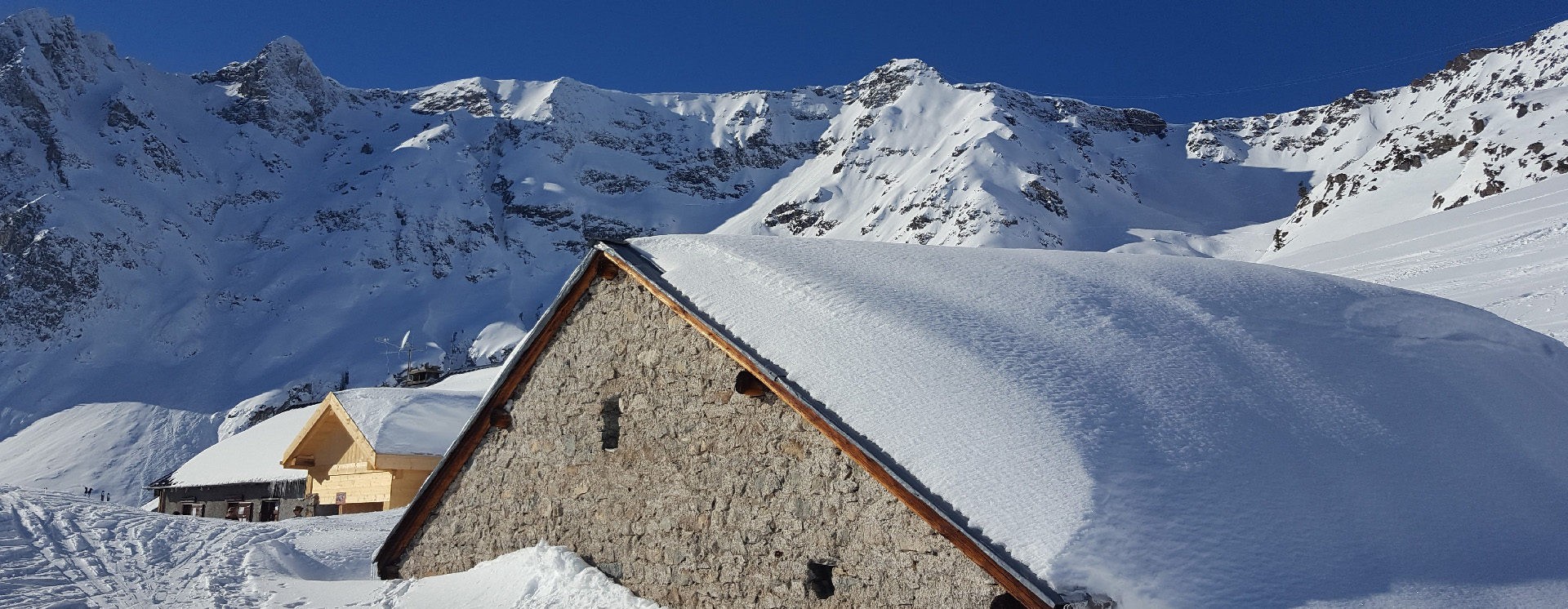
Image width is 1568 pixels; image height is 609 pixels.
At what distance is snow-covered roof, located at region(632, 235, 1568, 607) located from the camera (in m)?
5.21

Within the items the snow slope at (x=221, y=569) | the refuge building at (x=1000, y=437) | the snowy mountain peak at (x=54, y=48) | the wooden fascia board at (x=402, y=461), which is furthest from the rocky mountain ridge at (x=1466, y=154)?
the snowy mountain peak at (x=54, y=48)

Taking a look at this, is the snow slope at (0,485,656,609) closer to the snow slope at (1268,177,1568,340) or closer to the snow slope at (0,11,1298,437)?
the snow slope at (1268,177,1568,340)

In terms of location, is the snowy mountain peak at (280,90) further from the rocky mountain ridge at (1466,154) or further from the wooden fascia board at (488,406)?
the wooden fascia board at (488,406)

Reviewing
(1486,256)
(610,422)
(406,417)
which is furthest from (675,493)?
(1486,256)

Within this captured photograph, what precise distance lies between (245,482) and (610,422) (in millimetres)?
19719

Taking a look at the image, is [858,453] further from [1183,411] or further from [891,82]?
[891,82]

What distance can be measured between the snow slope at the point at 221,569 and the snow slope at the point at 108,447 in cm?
4310

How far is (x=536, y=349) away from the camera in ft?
28.9

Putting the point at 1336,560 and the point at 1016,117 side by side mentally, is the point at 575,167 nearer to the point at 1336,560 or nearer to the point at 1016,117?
the point at 1016,117

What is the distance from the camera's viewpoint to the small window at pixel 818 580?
6.26m

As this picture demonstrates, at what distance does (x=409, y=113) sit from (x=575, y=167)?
2415 centimetres

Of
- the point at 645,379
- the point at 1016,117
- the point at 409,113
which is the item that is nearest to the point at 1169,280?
the point at 645,379

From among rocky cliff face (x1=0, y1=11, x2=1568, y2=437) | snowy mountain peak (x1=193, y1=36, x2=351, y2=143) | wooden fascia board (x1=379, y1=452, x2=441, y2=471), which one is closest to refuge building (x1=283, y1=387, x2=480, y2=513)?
wooden fascia board (x1=379, y1=452, x2=441, y2=471)

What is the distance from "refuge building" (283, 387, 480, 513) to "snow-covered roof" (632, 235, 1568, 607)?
12171 millimetres
